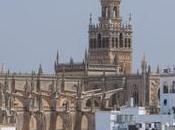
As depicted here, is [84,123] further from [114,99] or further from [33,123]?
[114,99]

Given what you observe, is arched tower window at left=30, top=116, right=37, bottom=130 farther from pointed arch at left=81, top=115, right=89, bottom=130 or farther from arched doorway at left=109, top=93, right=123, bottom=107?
arched doorway at left=109, top=93, right=123, bottom=107

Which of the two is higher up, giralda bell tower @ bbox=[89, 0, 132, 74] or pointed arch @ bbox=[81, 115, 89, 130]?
giralda bell tower @ bbox=[89, 0, 132, 74]

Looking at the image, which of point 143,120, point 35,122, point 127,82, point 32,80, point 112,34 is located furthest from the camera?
point 112,34

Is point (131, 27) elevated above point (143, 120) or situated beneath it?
elevated above

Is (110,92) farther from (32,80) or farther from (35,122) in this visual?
(35,122)

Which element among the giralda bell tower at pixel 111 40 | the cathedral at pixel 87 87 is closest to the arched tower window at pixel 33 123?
the cathedral at pixel 87 87

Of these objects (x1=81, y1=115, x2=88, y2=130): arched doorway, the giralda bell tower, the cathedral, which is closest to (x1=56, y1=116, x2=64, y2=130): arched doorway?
the cathedral

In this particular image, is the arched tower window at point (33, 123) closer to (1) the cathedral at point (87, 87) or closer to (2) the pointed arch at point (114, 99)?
(1) the cathedral at point (87, 87)

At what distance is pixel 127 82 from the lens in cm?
9706

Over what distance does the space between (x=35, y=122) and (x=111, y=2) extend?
3043 centimetres

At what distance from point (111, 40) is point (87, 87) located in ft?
27.2

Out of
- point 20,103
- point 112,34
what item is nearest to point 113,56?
point 112,34

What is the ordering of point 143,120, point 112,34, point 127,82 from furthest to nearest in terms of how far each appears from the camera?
1. point 112,34
2. point 127,82
3. point 143,120

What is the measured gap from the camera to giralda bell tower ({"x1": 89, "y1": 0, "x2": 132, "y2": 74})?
106 m
